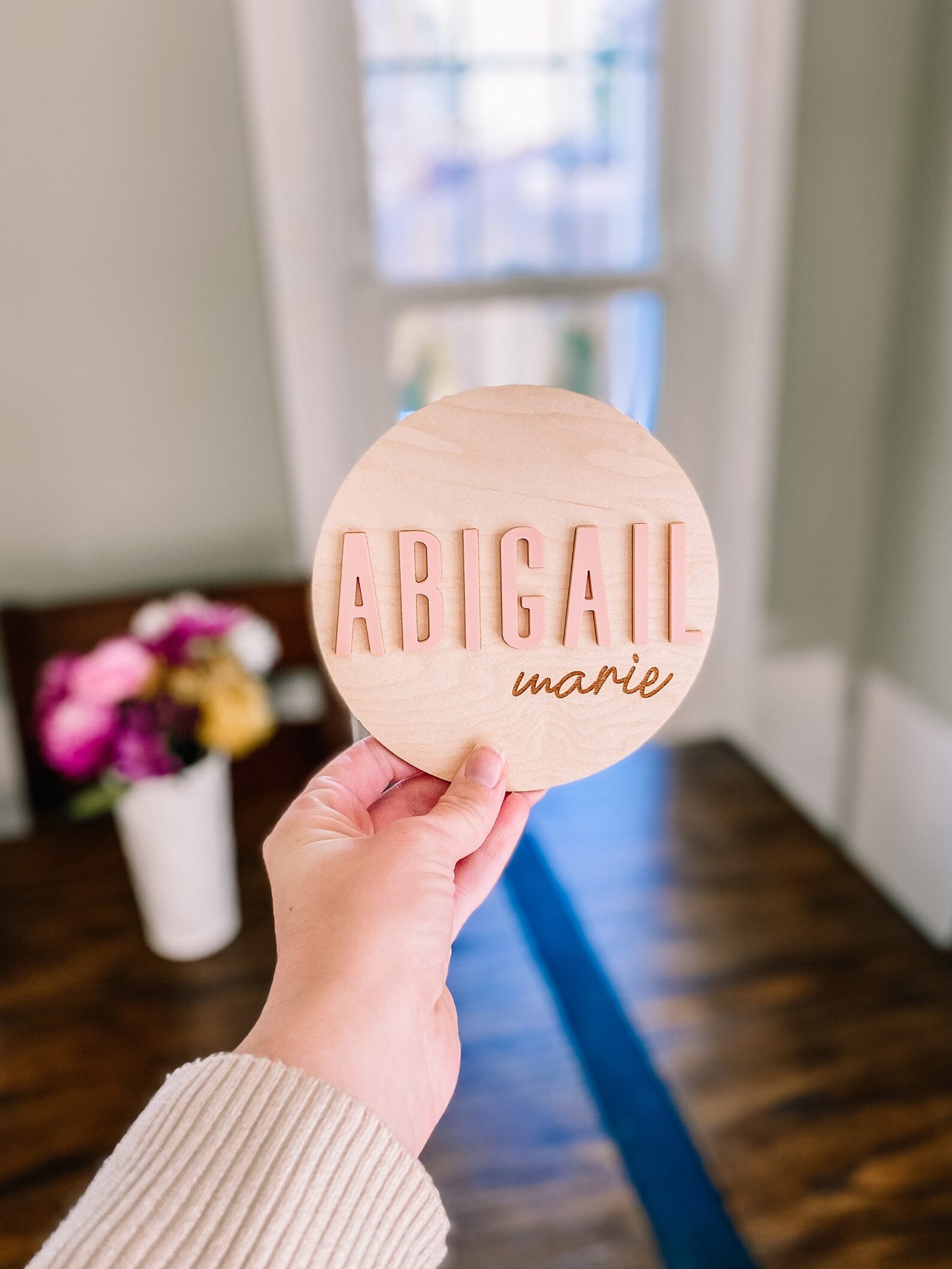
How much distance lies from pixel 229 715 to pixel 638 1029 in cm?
63

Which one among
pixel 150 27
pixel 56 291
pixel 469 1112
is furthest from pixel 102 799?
pixel 150 27

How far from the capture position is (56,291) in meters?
1.47

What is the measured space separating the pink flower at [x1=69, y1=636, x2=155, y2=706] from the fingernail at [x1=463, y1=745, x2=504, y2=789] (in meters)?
0.55

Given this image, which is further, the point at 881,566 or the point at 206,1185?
the point at 881,566

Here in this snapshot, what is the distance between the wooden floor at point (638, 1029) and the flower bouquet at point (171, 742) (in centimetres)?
7

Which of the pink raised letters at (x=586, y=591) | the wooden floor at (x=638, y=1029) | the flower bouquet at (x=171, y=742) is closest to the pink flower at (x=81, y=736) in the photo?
the flower bouquet at (x=171, y=742)

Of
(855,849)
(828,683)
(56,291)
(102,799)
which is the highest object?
(56,291)

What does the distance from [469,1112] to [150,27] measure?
1.63 metres

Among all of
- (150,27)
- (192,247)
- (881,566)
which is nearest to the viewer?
(150,27)

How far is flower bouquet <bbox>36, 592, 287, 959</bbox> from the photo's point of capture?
1.04 meters

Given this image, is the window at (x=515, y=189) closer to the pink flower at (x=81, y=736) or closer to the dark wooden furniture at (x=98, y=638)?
the dark wooden furniture at (x=98, y=638)

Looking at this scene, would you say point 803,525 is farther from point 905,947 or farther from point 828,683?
point 905,947

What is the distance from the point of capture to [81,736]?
1024mm

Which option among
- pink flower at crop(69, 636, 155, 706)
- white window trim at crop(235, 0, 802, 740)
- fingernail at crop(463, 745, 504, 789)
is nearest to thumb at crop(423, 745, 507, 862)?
fingernail at crop(463, 745, 504, 789)
